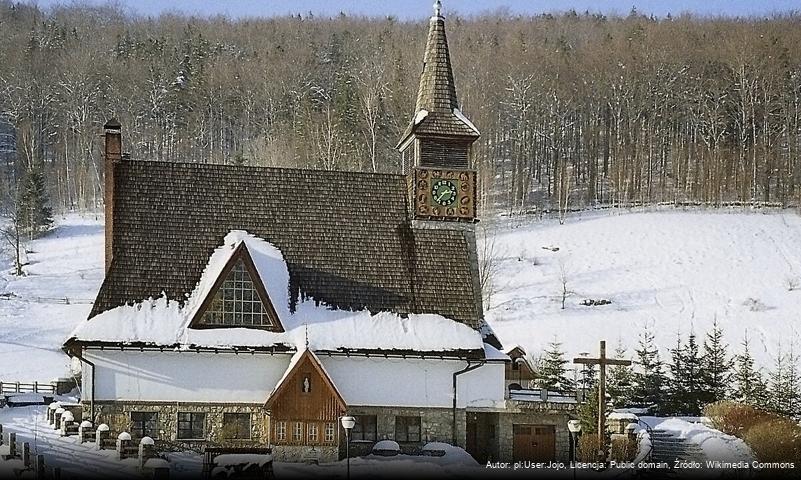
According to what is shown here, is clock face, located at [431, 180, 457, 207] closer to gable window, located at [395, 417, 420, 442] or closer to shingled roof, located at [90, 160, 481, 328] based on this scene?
shingled roof, located at [90, 160, 481, 328]

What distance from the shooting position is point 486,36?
276 feet

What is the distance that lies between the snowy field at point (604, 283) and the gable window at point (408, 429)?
17.0 meters

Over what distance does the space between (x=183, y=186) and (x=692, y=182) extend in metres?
46.5

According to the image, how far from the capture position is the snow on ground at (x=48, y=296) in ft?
128

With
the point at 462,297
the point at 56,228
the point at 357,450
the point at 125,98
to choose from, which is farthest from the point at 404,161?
the point at 125,98

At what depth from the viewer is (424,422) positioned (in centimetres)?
2367

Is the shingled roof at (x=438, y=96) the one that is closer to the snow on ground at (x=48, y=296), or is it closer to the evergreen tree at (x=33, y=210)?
the snow on ground at (x=48, y=296)

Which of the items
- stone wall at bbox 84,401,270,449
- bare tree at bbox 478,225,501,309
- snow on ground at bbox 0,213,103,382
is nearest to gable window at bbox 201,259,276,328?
stone wall at bbox 84,401,270,449

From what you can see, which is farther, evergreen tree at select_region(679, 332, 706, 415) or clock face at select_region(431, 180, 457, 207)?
evergreen tree at select_region(679, 332, 706, 415)

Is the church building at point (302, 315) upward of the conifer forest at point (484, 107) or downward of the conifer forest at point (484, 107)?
downward

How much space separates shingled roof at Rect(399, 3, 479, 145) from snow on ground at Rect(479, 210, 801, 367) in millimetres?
16095

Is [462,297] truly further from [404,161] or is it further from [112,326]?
[112,326]

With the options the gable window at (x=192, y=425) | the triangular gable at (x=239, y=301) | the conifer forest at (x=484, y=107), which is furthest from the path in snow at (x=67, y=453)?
the conifer forest at (x=484, y=107)

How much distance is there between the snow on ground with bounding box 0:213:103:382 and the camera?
3897cm
